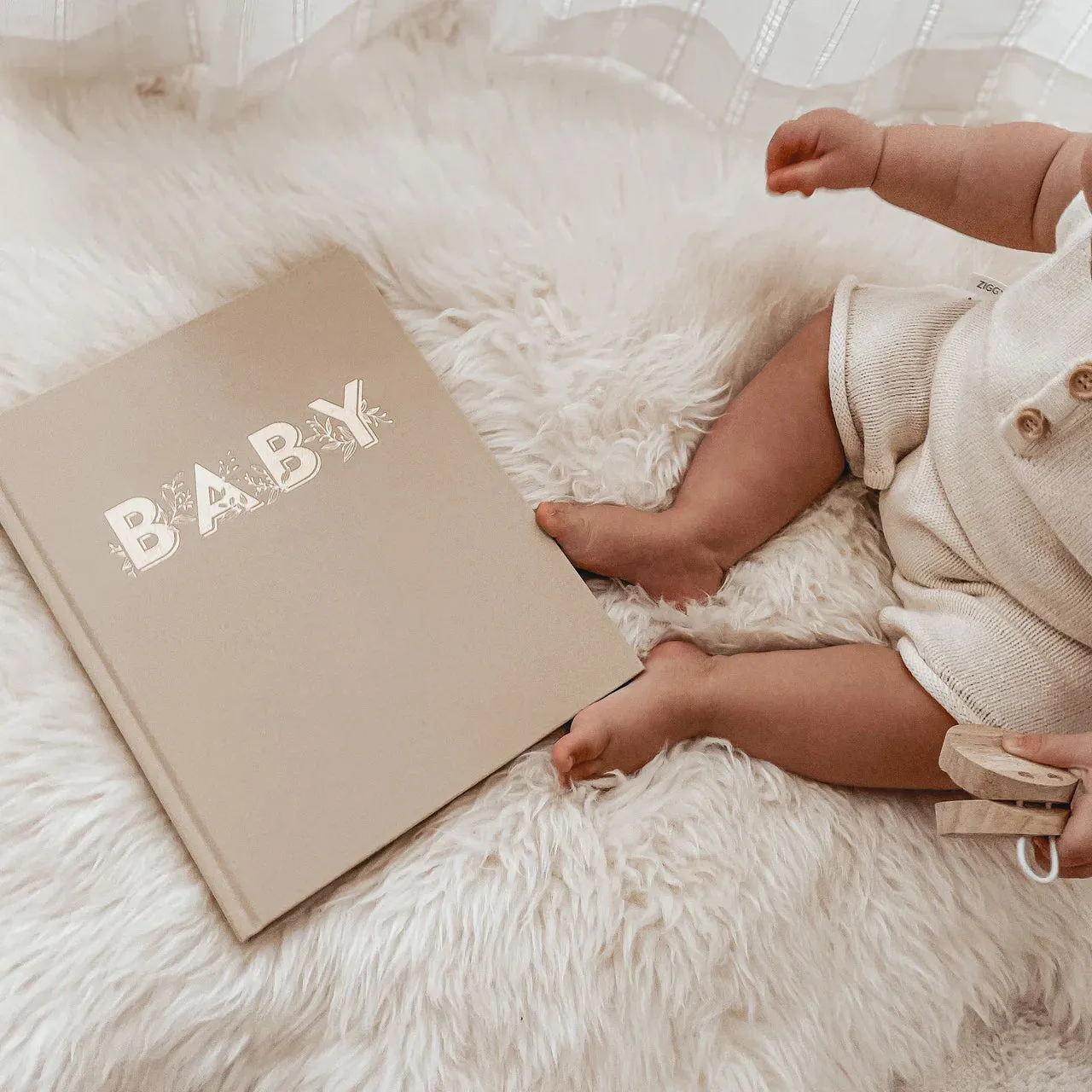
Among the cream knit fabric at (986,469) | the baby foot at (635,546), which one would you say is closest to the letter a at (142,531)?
the baby foot at (635,546)

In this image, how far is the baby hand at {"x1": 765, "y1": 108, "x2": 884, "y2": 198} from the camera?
0.66 metres

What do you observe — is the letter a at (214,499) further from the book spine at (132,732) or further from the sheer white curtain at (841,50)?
the sheer white curtain at (841,50)

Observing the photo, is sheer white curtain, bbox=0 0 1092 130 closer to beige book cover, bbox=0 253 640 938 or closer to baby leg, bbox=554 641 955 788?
beige book cover, bbox=0 253 640 938

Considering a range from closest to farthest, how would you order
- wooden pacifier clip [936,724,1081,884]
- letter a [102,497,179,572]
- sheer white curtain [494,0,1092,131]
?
wooden pacifier clip [936,724,1081,884], letter a [102,497,179,572], sheer white curtain [494,0,1092,131]

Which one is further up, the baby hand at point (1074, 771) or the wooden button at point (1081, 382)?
the wooden button at point (1081, 382)

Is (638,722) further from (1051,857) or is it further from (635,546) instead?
(1051,857)

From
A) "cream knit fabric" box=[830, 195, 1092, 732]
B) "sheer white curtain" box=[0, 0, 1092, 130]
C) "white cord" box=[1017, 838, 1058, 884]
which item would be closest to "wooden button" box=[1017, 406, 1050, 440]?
"cream knit fabric" box=[830, 195, 1092, 732]

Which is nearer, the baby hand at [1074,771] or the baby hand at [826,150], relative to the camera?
the baby hand at [1074,771]

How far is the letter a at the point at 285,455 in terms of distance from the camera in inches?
26.5

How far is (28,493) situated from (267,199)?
0.92ft

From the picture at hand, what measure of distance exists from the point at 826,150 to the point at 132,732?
0.59 meters

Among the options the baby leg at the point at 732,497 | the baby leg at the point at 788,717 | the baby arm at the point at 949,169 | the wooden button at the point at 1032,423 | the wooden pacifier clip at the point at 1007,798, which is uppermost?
the baby arm at the point at 949,169

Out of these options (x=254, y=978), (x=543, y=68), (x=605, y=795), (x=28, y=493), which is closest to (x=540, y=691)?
(x=605, y=795)

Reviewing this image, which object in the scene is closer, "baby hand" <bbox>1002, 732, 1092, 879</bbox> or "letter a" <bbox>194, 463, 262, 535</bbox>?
"baby hand" <bbox>1002, 732, 1092, 879</bbox>
